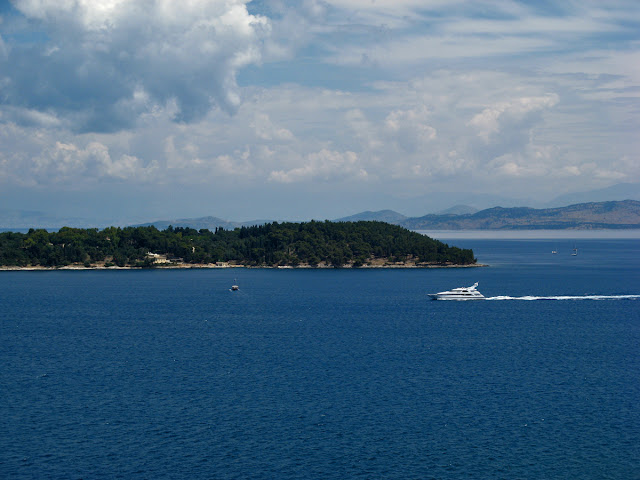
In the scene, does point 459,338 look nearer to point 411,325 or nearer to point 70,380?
point 411,325

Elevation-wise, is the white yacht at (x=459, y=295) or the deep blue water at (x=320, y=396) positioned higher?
the white yacht at (x=459, y=295)

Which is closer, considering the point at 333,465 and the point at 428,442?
the point at 333,465

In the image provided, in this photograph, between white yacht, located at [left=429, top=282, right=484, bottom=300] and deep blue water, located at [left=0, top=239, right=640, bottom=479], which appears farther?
white yacht, located at [left=429, top=282, right=484, bottom=300]

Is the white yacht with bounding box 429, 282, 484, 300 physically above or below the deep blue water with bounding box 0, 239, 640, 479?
above

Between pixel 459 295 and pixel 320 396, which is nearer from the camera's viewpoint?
pixel 320 396

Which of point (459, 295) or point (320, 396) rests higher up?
point (459, 295)

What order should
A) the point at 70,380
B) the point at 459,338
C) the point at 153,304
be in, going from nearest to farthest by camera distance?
the point at 70,380
the point at 459,338
the point at 153,304

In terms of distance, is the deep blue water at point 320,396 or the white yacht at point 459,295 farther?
the white yacht at point 459,295

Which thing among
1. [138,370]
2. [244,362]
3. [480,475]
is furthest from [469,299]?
[480,475]
